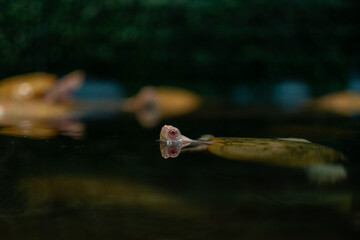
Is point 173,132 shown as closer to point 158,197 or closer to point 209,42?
point 158,197

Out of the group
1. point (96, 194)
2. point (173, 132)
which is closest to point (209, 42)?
point (173, 132)

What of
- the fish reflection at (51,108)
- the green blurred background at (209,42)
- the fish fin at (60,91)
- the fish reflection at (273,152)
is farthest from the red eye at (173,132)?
the green blurred background at (209,42)

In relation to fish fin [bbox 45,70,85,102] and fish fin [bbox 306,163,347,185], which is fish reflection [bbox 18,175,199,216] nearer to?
fish fin [bbox 306,163,347,185]

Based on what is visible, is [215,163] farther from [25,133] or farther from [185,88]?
[185,88]

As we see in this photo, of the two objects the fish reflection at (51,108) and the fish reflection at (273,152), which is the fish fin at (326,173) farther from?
the fish reflection at (51,108)

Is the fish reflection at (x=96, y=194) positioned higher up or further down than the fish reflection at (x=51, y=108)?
further down

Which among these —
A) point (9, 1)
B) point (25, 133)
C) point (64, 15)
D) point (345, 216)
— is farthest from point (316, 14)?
point (345, 216)

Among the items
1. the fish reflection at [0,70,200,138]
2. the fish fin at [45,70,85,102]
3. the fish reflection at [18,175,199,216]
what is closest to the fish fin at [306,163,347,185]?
the fish reflection at [18,175,199,216]
